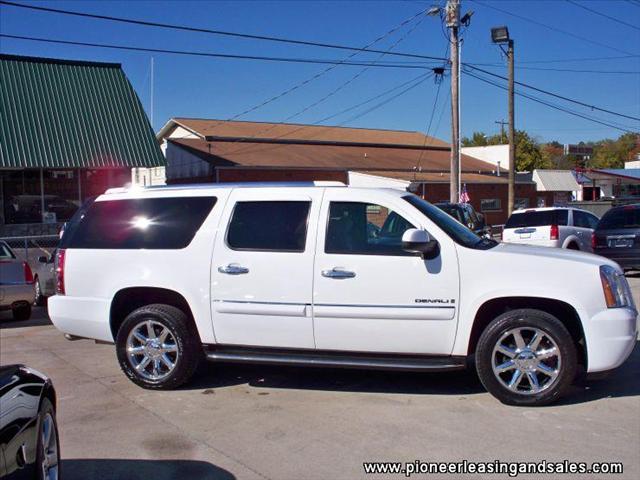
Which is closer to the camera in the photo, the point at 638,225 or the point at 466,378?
the point at 466,378

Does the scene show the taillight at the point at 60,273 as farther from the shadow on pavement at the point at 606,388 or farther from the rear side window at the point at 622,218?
the rear side window at the point at 622,218

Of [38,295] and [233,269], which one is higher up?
[233,269]


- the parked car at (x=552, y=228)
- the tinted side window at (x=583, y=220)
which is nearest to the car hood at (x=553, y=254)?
the parked car at (x=552, y=228)

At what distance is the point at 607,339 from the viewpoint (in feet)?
17.6

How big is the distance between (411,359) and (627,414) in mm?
1801

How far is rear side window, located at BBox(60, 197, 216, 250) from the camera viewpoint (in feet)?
20.7

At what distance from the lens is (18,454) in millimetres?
3074

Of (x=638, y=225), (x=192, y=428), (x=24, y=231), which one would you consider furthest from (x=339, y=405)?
(x=24, y=231)

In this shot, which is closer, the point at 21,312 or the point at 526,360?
the point at 526,360

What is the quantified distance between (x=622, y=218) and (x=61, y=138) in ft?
46.9

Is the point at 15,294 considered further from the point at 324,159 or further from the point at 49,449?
the point at 324,159

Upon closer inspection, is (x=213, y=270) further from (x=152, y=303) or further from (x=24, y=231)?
(x=24, y=231)

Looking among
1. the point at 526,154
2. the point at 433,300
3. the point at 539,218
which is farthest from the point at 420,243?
the point at 526,154

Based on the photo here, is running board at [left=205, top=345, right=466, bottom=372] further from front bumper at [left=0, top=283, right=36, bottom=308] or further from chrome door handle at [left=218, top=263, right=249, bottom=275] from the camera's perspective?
front bumper at [left=0, top=283, right=36, bottom=308]
